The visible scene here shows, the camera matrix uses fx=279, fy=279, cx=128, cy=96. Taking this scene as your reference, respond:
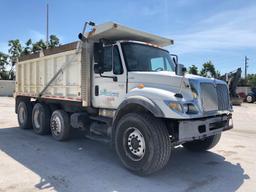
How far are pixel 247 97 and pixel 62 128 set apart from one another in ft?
90.5

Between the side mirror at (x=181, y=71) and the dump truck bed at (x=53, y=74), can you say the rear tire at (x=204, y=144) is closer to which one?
the side mirror at (x=181, y=71)

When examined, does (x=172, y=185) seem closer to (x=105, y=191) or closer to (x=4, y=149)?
(x=105, y=191)

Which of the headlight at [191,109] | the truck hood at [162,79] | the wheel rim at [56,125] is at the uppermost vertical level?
the truck hood at [162,79]

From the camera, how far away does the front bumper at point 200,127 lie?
4906mm

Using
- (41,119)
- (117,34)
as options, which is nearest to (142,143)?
(117,34)

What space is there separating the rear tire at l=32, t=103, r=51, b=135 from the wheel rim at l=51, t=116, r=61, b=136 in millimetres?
598

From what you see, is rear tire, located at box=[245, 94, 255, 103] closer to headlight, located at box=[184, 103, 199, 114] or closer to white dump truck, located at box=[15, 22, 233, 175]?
white dump truck, located at box=[15, 22, 233, 175]

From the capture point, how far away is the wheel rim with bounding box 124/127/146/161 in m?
5.22

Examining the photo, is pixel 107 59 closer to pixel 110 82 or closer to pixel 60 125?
pixel 110 82

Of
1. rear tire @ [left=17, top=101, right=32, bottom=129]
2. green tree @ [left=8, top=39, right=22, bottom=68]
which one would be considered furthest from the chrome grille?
green tree @ [left=8, top=39, right=22, bottom=68]

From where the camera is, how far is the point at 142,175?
16.8 feet

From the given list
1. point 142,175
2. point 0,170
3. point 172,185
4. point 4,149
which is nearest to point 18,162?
point 0,170

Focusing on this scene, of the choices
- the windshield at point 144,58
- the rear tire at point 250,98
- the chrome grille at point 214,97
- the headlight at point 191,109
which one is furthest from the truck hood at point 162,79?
the rear tire at point 250,98

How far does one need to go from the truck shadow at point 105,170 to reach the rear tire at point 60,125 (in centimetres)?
25
